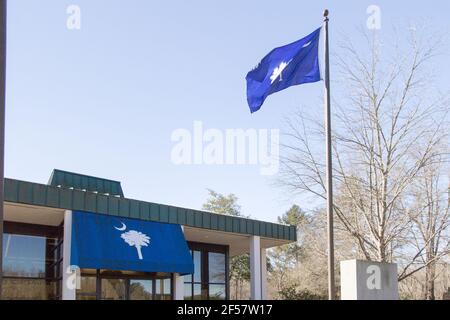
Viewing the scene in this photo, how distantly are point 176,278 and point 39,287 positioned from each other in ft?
15.5

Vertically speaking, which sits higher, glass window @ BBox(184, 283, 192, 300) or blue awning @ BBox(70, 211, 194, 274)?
blue awning @ BBox(70, 211, 194, 274)

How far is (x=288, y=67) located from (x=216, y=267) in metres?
12.2

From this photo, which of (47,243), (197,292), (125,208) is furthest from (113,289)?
(197,292)

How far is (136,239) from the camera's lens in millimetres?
17953

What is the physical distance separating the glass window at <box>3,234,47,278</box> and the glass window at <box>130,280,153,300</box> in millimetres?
3331

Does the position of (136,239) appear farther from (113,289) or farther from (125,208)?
(113,289)

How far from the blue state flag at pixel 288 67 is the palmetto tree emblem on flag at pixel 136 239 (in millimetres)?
5968

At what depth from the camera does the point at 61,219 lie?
18000mm

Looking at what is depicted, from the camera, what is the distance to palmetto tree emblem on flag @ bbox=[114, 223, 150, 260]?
58.0 ft

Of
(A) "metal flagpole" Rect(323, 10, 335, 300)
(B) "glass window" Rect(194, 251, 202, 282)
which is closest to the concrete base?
(A) "metal flagpole" Rect(323, 10, 335, 300)

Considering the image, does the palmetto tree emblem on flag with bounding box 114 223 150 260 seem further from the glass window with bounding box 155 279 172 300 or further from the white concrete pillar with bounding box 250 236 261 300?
the white concrete pillar with bounding box 250 236 261 300

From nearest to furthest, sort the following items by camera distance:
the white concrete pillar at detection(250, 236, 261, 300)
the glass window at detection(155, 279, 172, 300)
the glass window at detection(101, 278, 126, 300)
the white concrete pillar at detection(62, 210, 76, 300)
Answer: the white concrete pillar at detection(62, 210, 76, 300), the glass window at detection(101, 278, 126, 300), the glass window at detection(155, 279, 172, 300), the white concrete pillar at detection(250, 236, 261, 300)
